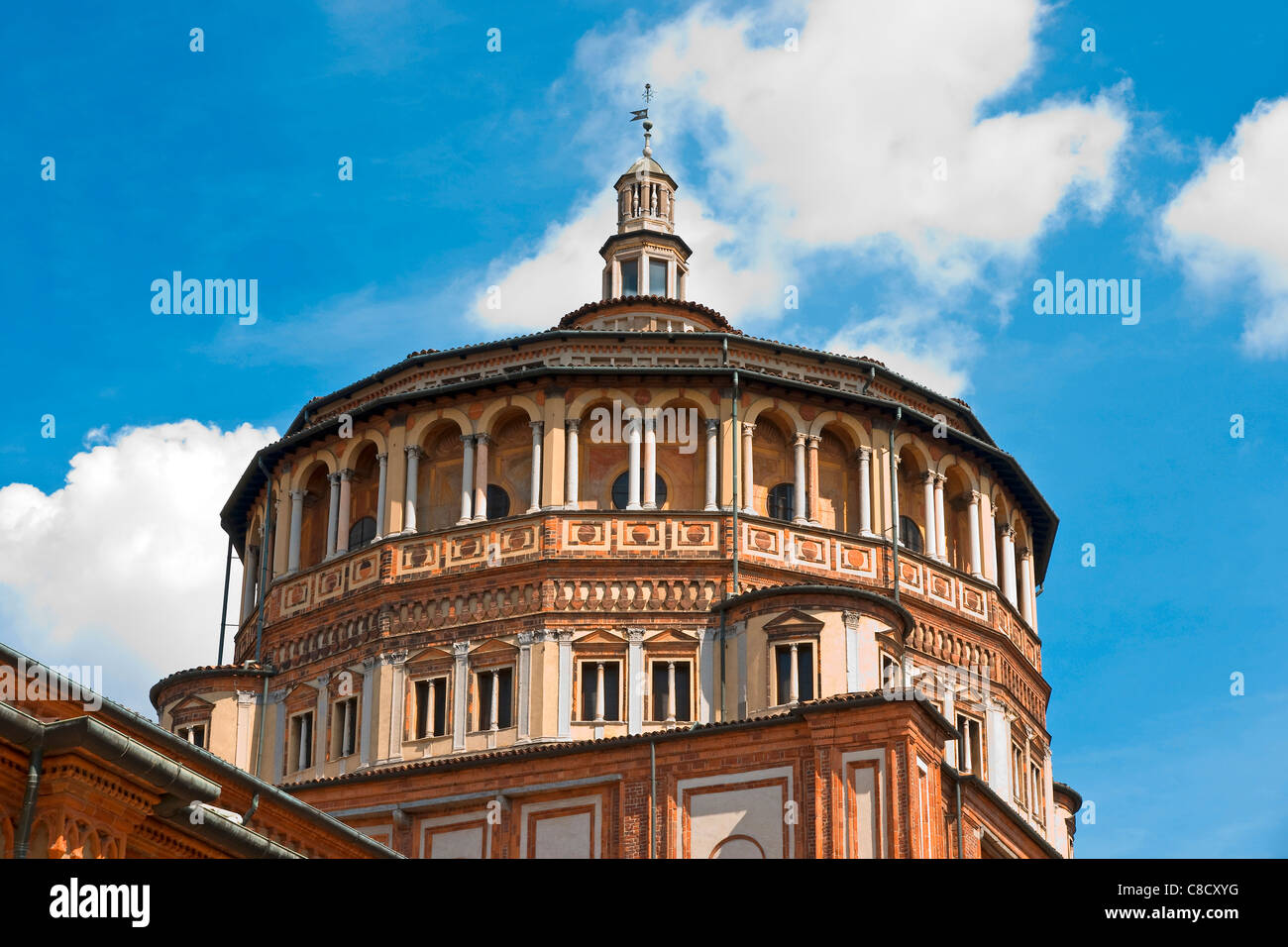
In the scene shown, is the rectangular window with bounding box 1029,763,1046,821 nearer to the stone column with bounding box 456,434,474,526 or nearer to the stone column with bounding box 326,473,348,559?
the stone column with bounding box 456,434,474,526

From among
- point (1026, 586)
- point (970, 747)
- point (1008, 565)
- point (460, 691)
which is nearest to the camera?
point (460, 691)

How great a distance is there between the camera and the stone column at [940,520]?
47000mm

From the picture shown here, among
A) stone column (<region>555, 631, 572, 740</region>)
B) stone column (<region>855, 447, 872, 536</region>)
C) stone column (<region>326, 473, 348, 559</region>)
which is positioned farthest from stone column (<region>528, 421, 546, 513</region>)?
stone column (<region>855, 447, 872, 536</region>)

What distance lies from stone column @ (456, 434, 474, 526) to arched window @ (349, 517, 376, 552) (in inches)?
94.4

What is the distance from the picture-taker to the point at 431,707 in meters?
43.7

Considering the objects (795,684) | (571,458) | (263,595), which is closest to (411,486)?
(571,458)

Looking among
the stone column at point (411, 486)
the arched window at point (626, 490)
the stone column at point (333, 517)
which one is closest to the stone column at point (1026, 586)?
the arched window at point (626, 490)

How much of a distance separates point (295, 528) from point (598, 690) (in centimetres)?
956

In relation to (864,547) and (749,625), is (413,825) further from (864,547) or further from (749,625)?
(864,547)

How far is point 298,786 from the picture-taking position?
135 feet

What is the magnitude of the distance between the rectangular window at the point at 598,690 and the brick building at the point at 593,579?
0.05 m

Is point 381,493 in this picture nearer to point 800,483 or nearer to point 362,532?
point 362,532

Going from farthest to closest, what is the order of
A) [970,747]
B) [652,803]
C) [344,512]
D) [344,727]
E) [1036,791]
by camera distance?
[1036,791], [344,512], [970,747], [344,727], [652,803]

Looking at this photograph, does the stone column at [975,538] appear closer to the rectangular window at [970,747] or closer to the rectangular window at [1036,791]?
the rectangular window at [970,747]
